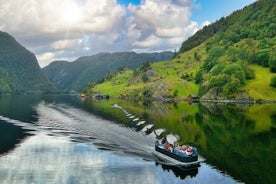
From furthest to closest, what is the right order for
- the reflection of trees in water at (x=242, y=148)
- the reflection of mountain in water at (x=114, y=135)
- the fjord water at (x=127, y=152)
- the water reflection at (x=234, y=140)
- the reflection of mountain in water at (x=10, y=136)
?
the reflection of mountain in water at (x=10, y=136) → the reflection of mountain in water at (x=114, y=135) → the water reflection at (x=234, y=140) → the reflection of trees in water at (x=242, y=148) → the fjord water at (x=127, y=152)

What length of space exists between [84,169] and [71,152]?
17801 millimetres

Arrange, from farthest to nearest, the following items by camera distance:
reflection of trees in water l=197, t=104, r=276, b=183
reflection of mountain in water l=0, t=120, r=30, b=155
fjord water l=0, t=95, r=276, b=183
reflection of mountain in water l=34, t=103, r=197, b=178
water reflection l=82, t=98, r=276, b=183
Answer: reflection of mountain in water l=0, t=120, r=30, b=155 < reflection of mountain in water l=34, t=103, r=197, b=178 < water reflection l=82, t=98, r=276, b=183 < reflection of trees in water l=197, t=104, r=276, b=183 < fjord water l=0, t=95, r=276, b=183

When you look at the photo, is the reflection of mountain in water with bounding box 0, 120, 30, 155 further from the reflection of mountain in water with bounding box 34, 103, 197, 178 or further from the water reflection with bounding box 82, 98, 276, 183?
the water reflection with bounding box 82, 98, 276, 183

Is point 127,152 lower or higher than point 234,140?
lower

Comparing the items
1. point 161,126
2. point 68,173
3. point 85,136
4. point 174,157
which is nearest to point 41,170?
point 68,173

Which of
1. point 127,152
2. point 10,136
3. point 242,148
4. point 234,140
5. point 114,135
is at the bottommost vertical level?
point 242,148

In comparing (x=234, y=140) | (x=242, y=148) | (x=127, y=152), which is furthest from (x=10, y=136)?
(x=242, y=148)

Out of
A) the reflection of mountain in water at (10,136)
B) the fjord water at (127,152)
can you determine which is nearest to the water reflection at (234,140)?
the fjord water at (127,152)

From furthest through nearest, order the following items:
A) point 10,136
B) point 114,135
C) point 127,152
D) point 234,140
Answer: point 10,136 → point 114,135 → point 234,140 → point 127,152

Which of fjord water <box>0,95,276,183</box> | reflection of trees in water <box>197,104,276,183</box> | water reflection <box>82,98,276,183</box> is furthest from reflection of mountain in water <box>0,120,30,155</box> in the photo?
reflection of trees in water <box>197,104,276,183</box>

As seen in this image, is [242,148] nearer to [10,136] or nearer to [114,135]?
[114,135]

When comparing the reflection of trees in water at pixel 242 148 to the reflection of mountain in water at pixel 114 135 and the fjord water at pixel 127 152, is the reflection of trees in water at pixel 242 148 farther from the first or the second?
the reflection of mountain in water at pixel 114 135

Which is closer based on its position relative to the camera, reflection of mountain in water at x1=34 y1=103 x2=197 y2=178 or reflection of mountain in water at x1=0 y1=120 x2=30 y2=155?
reflection of mountain in water at x1=34 y1=103 x2=197 y2=178

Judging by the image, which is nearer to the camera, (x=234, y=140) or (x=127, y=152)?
(x=127, y=152)
